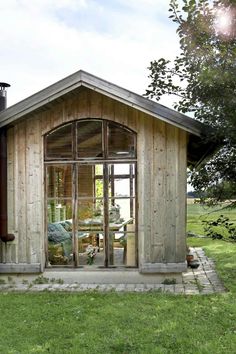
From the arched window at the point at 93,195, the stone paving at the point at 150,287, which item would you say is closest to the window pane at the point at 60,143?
the arched window at the point at 93,195

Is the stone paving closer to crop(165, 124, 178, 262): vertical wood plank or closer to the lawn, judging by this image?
the lawn

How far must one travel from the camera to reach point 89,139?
7621 mm

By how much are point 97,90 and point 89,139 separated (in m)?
0.92

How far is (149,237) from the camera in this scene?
24.5 feet

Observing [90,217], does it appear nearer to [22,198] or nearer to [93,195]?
[93,195]

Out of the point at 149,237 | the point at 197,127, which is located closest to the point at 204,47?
the point at 197,127

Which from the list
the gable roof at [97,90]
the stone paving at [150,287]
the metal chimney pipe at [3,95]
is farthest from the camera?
→ the metal chimney pipe at [3,95]

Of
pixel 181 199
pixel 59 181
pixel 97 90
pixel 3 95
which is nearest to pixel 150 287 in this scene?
pixel 181 199

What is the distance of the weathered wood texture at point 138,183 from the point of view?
24.5 feet

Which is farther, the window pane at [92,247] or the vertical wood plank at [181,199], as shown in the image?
the window pane at [92,247]

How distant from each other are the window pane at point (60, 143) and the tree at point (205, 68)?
2475 millimetres

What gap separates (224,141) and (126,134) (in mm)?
2375

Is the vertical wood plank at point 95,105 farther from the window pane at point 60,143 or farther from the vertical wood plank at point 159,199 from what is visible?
the vertical wood plank at point 159,199

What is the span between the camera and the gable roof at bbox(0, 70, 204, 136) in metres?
7.12
